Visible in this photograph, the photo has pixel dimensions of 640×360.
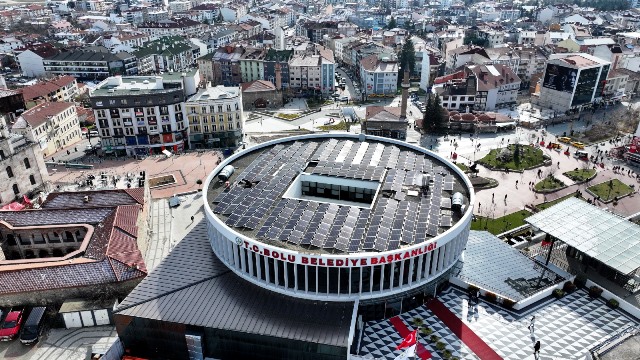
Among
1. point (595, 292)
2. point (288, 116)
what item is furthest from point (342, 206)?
point (288, 116)

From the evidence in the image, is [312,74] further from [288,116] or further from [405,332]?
[405,332]

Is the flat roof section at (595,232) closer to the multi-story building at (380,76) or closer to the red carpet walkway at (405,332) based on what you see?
the red carpet walkway at (405,332)

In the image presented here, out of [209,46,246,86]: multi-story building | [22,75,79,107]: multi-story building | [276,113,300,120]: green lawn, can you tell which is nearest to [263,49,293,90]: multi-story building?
[209,46,246,86]: multi-story building

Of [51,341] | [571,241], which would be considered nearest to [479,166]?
[571,241]

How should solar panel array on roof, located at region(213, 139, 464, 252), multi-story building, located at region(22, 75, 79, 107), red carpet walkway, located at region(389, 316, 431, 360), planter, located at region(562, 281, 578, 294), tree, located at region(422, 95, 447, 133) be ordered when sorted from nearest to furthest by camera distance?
red carpet walkway, located at region(389, 316, 431, 360) < solar panel array on roof, located at region(213, 139, 464, 252) < planter, located at region(562, 281, 578, 294) < tree, located at region(422, 95, 447, 133) < multi-story building, located at region(22, 75, 79, 107)

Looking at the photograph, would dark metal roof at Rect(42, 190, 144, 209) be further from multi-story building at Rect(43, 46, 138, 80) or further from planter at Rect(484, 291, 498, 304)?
multi-story building at Rect(43, 46, 138, 80)

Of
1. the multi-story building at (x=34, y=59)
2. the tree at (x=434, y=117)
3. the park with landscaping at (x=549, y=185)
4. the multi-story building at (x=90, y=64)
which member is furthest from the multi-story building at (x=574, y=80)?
the multi-story building at (x=34, y=59)
